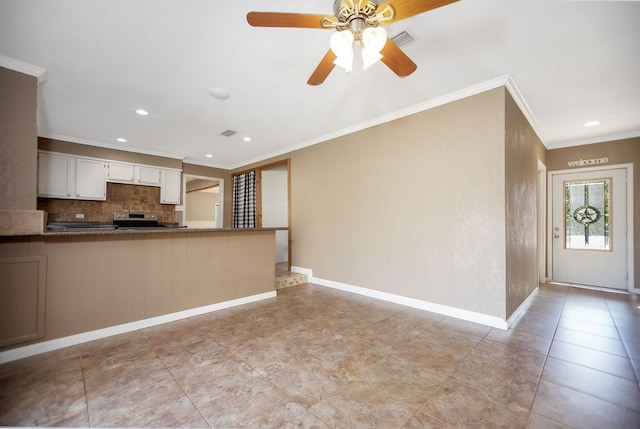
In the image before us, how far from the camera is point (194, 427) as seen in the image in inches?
56.4

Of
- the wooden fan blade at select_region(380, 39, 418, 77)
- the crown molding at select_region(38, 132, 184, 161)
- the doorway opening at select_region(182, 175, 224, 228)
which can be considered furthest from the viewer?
the doorway opening at select_region(182, 175, 224, 228)

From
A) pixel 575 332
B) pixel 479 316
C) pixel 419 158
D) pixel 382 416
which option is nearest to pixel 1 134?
pixel 382 416

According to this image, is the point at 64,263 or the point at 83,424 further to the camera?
the point at 64,263

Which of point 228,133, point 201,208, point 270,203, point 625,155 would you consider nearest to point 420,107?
point 228,133

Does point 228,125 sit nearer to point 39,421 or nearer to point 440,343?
point 39,421

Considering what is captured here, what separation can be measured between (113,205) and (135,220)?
559 millimetres

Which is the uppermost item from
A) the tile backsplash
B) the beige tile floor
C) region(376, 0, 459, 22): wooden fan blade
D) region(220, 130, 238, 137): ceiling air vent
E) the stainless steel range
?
region(220, 130, 238, 137): ceiling air vent

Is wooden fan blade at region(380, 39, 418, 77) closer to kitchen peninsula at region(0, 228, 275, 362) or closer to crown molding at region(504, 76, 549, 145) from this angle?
crown molding at region(504, 76, 549, 145)

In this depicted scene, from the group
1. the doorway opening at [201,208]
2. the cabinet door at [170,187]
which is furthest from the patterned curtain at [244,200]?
the doorway opening at [201,208]

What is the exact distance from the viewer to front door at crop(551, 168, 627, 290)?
4359 mm

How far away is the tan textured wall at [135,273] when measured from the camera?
2357 millimetres

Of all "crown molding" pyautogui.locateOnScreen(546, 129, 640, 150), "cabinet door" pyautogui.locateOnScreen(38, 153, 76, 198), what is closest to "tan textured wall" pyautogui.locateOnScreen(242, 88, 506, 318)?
"crown molding" pyautogui.locateOnScreen(546, 129, 640, 150)

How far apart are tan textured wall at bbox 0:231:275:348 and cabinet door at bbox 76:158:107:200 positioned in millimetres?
3227

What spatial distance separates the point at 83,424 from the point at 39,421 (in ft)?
0.89
